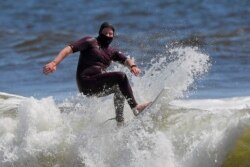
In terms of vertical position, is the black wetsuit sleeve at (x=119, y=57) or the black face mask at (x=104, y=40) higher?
the black face mask at (x=104, y=40)

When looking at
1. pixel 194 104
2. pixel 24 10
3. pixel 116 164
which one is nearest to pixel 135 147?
pixel 116 164

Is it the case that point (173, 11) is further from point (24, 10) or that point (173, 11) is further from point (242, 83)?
point (242, 83)

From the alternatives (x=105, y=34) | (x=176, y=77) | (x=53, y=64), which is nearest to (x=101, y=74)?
(x=105, y=34)

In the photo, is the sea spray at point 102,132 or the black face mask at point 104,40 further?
the black face mask at point 104,40

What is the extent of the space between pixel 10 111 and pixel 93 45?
7.45ft

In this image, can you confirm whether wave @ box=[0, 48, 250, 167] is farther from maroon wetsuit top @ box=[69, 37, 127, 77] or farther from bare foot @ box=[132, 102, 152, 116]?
maroon wetsuit top @ box=[69, 37, 127, 77]

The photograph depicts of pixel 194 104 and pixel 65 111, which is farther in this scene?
pixel 194 104

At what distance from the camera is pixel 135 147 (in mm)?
11312

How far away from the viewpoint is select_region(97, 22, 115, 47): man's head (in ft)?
39.7

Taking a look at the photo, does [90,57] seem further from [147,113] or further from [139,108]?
[147,113]

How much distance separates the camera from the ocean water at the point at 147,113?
11138mm

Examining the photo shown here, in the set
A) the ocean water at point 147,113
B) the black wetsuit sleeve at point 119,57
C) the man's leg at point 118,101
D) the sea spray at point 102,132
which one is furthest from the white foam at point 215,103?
the man's leg at point 118,101

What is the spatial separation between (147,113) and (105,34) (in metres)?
1.25

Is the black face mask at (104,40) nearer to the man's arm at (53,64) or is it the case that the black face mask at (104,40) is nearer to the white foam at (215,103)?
the man's arm at (53,64)
